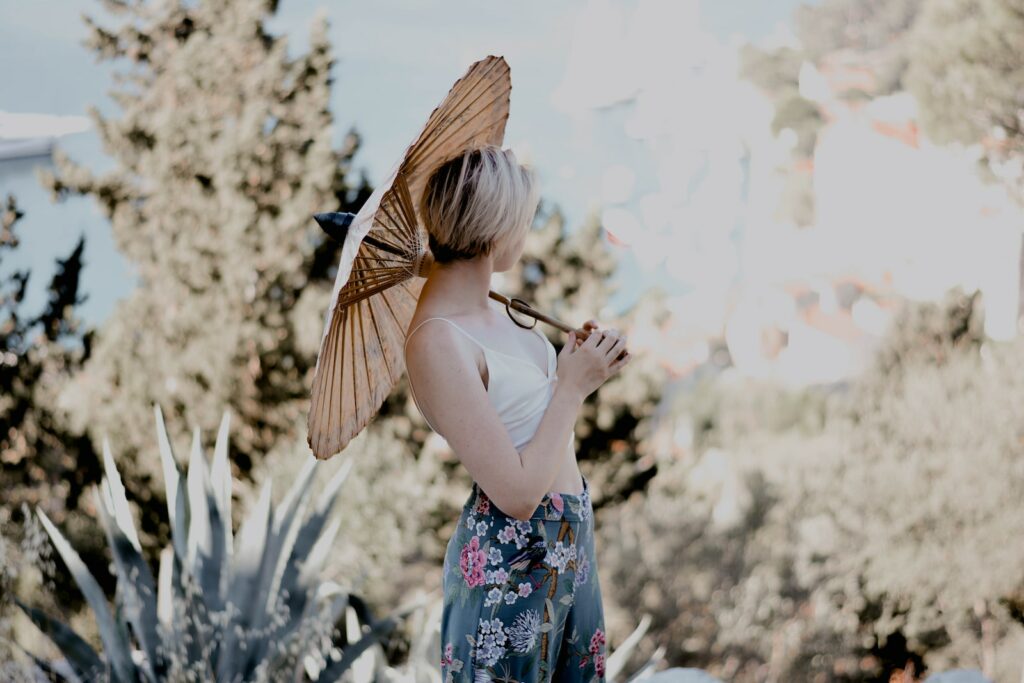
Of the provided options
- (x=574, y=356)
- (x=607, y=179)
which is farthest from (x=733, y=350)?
(x=574, y=356)

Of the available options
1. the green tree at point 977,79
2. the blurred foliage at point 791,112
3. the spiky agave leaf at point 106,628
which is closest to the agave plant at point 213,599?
the spiky agave leaf at point 106,628

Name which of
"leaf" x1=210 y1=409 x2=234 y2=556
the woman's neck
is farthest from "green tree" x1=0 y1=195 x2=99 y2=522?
the woman's neck

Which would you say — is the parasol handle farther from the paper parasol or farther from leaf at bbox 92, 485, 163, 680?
leaf at bbox 92, 485, 163, 680

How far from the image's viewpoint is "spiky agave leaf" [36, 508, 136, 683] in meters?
2.84

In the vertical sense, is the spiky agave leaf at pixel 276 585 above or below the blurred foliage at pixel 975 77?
below

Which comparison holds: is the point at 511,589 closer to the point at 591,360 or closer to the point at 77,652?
the point at 591,360

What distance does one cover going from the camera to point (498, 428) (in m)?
1.34

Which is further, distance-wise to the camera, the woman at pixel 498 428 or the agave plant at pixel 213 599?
the agave plant at pixel 213 599

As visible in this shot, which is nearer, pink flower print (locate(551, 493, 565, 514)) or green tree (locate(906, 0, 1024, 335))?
pink flower print (locate(551, 493, 565, 514))

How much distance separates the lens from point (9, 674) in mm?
2924

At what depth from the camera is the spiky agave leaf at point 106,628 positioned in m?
2.84

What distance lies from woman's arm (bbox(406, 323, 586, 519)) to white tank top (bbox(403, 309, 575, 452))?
0.03 m

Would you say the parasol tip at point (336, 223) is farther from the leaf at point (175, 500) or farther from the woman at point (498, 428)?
the leaf at point (175, 500)

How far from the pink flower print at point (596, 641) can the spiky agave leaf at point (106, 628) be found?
1.83 meters
